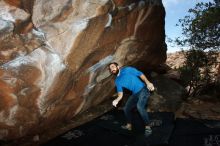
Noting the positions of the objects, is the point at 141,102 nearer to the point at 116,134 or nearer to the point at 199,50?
the point at 116,134

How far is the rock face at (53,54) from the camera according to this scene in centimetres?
730

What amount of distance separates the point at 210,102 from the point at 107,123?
4.58 metres

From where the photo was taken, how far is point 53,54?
768 cm

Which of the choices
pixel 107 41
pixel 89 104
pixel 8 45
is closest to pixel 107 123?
pixel 89 104

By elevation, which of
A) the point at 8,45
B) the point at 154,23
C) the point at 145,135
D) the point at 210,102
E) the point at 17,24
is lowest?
the point at 145,135

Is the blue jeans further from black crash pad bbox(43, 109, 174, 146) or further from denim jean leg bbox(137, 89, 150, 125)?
black crash pad bbox(43, 109, 174, 146)

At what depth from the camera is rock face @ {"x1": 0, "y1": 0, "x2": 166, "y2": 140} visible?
7297 millimetres

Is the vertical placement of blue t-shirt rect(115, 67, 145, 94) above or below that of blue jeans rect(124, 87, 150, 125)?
above

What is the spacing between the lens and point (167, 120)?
25.5 feet

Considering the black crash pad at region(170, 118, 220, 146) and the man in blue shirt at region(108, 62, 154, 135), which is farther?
the man in blue shirt at region(108, 62, 154, 135)

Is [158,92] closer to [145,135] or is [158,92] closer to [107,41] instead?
[107,41]

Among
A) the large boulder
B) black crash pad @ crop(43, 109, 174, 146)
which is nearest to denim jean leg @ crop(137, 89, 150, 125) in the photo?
black crash pad @ crop(43, 109, 174, 146)

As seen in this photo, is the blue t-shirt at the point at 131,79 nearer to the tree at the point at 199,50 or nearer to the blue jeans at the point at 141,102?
the blue jeans at the point at 141,102

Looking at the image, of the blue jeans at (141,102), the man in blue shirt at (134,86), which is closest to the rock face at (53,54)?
the man in blue shirt at (134,86)
